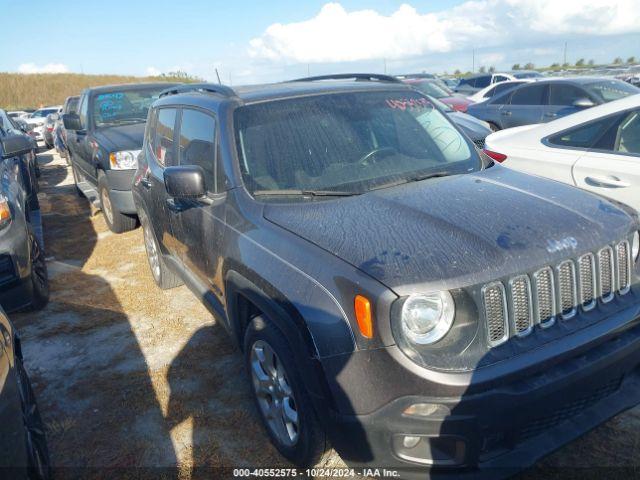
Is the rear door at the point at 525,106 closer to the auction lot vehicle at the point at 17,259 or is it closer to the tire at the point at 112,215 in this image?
the tire at the point at 112,215

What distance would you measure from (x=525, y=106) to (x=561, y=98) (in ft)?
2.21

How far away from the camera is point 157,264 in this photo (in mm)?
4984

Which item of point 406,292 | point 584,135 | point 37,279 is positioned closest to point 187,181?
point 406,292

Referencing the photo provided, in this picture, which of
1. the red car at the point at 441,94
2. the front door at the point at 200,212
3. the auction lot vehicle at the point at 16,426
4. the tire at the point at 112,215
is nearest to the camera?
the auction lot vehicle at the point at 16,426

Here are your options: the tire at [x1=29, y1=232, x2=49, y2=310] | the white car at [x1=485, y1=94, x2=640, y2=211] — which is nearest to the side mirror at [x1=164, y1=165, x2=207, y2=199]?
the tire at [x1=29, y1=232, x2=49, y2=310]

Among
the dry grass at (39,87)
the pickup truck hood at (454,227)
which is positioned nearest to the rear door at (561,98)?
the pickup truck hood at (454,227)

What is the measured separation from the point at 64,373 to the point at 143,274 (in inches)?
78.8

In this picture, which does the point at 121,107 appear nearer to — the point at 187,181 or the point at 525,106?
the point at 187,181

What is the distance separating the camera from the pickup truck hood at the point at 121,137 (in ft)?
21.7

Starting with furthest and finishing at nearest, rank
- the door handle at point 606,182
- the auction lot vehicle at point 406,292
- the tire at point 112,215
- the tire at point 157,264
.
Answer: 1. the tire at point 112,215
2. the tire at point 157,264
3. the door handle at point 606,182
4. the auction lot vehicle at point 406,292

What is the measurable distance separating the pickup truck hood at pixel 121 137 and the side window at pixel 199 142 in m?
3.15

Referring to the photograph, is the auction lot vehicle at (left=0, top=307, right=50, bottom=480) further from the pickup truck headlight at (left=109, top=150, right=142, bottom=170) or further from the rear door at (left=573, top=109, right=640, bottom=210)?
the pickup truck headlight at (left=109, top=150, right=142, bottom=170)

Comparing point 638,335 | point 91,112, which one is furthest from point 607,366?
point 91,112

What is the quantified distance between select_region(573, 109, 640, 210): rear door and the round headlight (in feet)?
7.96
